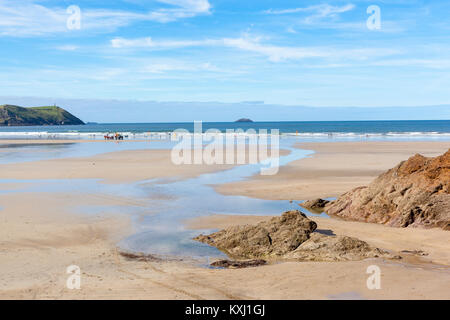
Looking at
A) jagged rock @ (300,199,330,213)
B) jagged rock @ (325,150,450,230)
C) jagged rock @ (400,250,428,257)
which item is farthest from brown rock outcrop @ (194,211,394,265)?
jagged rock @ (300,199,330,213)

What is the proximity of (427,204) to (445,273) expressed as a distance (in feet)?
15.6

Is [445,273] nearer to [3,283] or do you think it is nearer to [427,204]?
[427,204]

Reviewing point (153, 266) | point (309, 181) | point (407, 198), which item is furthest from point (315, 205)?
point (153, 266)

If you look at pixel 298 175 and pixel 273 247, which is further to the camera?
pixel 298 175

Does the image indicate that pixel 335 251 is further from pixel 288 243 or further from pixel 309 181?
pixel 309 181

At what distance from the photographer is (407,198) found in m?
13.7

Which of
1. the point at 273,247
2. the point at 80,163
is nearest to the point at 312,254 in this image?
the point at 273,247

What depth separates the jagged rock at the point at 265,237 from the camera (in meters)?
10.6

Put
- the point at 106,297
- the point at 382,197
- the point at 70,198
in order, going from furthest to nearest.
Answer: the point at 70,198
the point at 382,197
the point at 106,297

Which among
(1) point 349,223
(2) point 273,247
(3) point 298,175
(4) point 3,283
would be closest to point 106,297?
(4) point 3,283

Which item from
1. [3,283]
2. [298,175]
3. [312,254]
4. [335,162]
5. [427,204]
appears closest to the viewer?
[3,283]

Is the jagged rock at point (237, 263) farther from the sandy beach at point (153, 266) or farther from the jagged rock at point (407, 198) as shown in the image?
the jagged rock at point (407, 198)

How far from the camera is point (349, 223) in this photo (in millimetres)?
13695

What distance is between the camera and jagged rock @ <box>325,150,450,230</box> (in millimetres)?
12891
